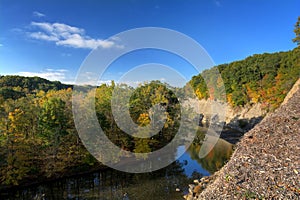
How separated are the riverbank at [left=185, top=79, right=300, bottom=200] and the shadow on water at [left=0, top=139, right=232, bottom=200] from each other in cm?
464

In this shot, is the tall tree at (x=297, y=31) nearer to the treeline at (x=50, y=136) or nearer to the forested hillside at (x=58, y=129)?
the forested hillside at (x=58, y=129)

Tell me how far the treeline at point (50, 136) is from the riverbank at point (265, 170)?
11845 millimetres

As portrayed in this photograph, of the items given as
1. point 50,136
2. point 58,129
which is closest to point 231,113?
point 58,129

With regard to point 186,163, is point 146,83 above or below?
above

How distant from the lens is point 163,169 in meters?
20.7

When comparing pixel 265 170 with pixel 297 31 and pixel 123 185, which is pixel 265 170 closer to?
pixel 123 185

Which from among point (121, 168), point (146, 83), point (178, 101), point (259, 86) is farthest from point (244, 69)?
point (121, 168)

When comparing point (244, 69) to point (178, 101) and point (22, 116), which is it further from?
point (22, 116)

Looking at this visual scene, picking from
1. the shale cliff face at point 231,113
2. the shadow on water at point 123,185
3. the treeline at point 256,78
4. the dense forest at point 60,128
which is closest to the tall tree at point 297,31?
the dense forest at point 60,128

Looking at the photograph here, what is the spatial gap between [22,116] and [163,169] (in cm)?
1385

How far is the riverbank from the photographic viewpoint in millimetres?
7090

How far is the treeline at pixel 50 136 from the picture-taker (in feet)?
53.0

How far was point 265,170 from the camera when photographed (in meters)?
8.44

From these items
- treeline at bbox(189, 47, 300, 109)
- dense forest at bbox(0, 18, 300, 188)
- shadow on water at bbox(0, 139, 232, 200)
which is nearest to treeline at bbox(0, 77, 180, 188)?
dense forest at bbox(0, 18, 300, 188)
